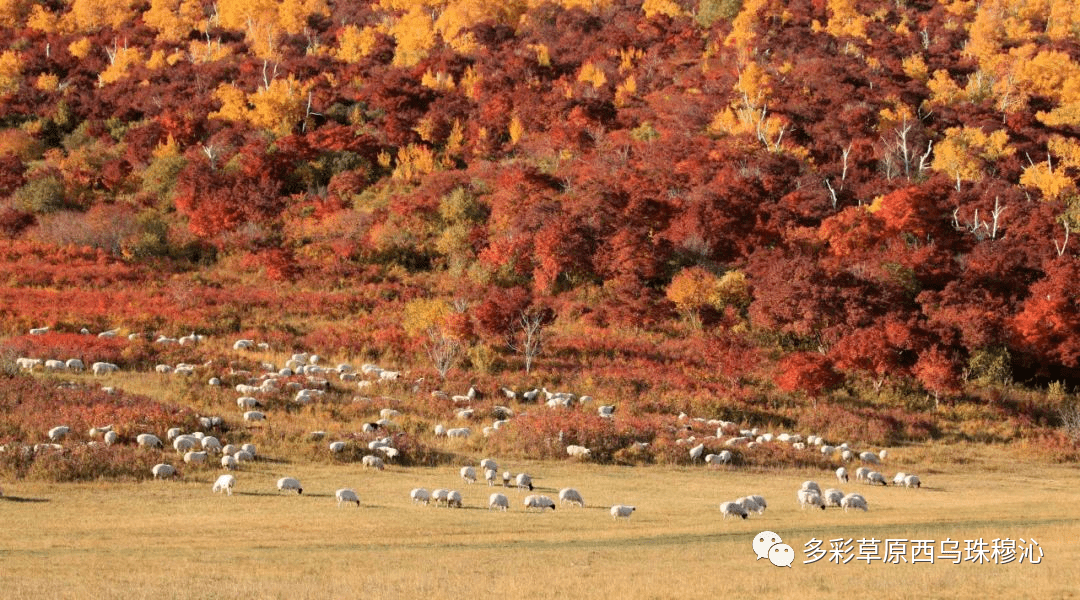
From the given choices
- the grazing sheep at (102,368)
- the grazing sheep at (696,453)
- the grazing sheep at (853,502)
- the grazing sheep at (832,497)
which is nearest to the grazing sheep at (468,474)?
the grazing sheep at (696,453)

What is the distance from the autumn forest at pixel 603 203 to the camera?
42.8 metres

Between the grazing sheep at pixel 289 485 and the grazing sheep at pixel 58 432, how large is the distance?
23.3 ft

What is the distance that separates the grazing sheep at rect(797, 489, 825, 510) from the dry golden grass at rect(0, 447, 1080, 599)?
330 mm

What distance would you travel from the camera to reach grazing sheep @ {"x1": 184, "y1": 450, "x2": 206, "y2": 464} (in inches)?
953

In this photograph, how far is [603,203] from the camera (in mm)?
54844

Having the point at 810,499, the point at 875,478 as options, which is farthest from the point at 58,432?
the point at 875,478

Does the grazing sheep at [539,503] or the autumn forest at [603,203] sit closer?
the grazing sheep at [539,503]

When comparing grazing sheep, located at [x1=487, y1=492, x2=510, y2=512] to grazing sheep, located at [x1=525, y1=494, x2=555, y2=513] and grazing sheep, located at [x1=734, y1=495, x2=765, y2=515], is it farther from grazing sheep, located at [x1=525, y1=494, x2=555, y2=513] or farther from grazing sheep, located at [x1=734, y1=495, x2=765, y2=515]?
grazing sheep, located at [x1=734, y1=495, x2=765, y2=515]

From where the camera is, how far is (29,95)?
3132 inches

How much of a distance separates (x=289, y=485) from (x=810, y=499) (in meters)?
10.6

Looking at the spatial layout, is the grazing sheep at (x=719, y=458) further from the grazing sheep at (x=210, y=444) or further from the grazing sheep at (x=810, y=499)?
the grazing sheep at (x=210, y=444)

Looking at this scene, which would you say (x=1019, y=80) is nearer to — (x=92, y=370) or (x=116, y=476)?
(x=92, y=370)

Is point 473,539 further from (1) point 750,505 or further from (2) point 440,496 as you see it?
(1) point 750,505

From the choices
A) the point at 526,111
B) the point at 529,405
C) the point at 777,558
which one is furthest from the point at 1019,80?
the point at 777,558
